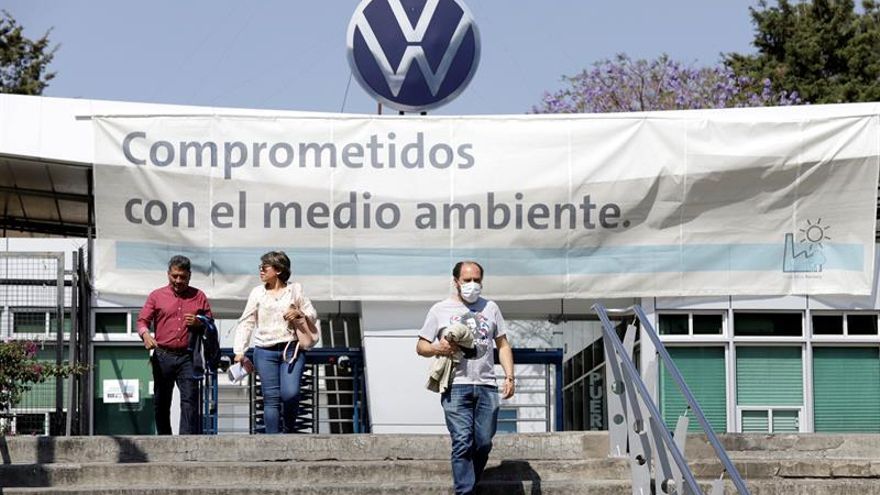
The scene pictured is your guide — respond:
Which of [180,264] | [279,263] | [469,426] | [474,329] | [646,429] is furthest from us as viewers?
[180,264]

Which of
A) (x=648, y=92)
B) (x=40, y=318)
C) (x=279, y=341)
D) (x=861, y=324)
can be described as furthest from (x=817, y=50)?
(x=279, y=341)

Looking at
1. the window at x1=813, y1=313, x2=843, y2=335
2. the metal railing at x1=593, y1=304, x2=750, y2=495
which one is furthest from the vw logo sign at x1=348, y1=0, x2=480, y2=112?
the metal railing at x1=593, y1=304, x2=750, y2=495

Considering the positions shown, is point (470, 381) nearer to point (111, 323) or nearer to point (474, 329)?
point (474, 329)

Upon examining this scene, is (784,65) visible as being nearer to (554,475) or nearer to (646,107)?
(646,107)

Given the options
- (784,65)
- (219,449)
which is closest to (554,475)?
(219,449)

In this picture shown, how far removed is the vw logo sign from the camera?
17438mm

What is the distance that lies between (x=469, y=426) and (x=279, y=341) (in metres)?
2.95

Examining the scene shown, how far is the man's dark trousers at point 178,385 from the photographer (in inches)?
539

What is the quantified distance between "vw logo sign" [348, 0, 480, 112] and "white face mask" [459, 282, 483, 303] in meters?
6.87

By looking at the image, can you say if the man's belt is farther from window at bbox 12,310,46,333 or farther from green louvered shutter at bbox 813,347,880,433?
green louvered shutter at bbox 813,347,880,433

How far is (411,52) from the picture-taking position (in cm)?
1748

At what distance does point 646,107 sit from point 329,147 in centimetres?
2553

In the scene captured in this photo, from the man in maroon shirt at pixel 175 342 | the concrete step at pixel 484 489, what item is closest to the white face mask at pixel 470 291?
the concrete step at pixel 484 489

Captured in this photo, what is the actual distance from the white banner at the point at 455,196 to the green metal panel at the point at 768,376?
2.62 meters
